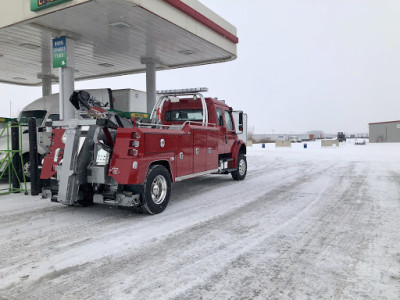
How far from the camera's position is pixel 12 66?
17156 millimetres

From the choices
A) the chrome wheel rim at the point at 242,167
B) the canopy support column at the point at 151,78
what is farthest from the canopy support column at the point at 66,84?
the chrome wheel rim at the point at 242,167

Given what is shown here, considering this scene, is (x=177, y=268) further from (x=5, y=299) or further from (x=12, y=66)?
(x=12, y=66)

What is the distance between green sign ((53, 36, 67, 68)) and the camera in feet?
37.6

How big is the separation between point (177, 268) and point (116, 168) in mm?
2423

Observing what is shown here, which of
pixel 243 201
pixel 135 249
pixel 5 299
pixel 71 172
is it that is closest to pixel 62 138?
pixel 71 172

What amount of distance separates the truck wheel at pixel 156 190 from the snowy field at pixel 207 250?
0.70 feet

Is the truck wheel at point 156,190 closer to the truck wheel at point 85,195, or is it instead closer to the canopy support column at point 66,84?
the truck wheel at point 85,195

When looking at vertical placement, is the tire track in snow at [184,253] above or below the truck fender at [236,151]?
below

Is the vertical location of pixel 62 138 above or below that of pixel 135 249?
above

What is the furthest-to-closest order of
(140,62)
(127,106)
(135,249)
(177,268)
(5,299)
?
1. (140,62)
2. (127,106)
3. (135,249)
4. (177,268)
5. (5,299)

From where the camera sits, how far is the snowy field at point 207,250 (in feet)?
9.91

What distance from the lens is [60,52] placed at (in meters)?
11.6

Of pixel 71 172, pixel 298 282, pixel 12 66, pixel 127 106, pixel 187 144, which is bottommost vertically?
pixel 298 282

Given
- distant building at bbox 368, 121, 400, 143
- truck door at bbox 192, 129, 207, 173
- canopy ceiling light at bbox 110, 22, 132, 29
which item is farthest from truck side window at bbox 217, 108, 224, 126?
distant building at bbox 368, 121, 400, 143
